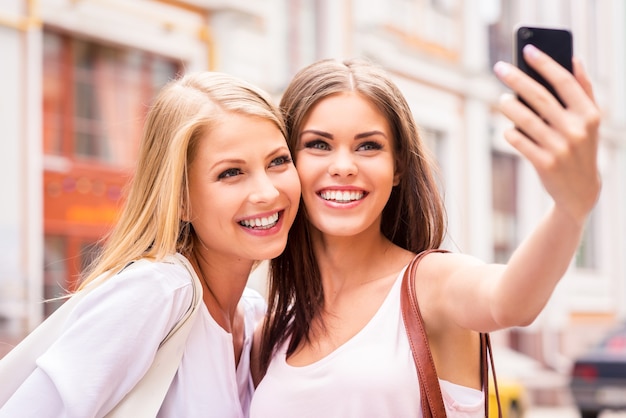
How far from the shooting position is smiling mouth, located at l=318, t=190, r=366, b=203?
265 cm

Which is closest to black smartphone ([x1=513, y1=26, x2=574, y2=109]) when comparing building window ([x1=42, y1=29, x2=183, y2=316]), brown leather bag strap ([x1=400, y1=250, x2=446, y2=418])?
brown leather bag strap ([x1=400, y1=250, x2=446, y2=418])

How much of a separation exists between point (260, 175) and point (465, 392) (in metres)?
0.82

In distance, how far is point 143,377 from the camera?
243 cm

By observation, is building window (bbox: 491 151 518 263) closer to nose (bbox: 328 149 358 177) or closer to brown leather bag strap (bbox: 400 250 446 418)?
nose (bbox: 328 149 358 177)

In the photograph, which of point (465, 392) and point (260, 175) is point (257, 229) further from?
point (465, 392)

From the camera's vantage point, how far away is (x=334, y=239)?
2.88 metres

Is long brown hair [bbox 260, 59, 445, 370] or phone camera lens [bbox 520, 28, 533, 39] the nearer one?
phone camera lens [bbox 520, 28, 533, 39]

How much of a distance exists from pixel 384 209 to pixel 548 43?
1402 millimetres

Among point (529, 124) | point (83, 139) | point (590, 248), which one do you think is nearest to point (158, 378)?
point (529, 124)

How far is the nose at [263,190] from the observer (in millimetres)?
2605

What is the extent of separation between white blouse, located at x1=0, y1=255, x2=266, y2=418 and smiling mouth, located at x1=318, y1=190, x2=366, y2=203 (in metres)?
0.47

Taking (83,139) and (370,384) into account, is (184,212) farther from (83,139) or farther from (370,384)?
(83,139)

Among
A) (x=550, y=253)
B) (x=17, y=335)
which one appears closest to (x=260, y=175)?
(x=550, y=253)

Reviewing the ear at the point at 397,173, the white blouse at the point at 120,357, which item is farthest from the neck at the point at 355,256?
the white blouse at the point at 120,357
